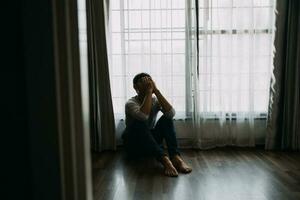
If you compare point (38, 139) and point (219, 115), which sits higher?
point (38, 139)

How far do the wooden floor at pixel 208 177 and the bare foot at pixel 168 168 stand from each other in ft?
0.15

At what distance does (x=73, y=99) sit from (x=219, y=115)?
9.47 feet

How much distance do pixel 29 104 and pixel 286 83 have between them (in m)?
3.04

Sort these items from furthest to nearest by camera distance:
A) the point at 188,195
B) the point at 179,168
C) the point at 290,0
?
the point at 290,0 → the point at 179,168 → the point at 188,195

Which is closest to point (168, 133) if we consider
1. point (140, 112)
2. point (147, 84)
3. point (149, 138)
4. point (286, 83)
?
point (149, 138)

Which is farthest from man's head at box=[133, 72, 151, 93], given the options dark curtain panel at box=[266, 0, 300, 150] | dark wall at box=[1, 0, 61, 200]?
dark wall at box=[1, 0, 61, 200]

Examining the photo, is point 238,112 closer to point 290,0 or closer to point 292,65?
point 292,65

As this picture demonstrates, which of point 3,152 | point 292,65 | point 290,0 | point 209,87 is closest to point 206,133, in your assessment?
point 209,87

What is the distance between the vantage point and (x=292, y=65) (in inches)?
122

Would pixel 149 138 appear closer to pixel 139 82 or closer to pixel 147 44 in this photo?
pixel 139 82

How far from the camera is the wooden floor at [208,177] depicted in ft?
6.69

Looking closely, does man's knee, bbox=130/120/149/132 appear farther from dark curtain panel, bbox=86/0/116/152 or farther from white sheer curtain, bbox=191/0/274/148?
white sheer curtain, bbox=191/0/274/148

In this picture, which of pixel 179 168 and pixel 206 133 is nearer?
pixel 179 168

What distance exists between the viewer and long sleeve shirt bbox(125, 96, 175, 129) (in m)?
2.66
